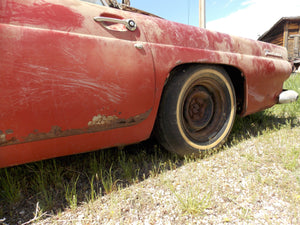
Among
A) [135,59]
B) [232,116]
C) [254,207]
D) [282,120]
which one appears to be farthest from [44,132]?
[282,120]

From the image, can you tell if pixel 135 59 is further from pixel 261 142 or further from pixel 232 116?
pixel 261 142

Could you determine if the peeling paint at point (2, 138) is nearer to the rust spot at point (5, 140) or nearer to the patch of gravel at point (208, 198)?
the rust spot at point (5, 140)

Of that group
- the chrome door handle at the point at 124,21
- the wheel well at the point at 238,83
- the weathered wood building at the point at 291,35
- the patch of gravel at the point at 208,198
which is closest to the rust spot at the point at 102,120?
the patch of gravel at the point at 208,198

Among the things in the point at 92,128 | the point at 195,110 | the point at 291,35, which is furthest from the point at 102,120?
the point at 291,35

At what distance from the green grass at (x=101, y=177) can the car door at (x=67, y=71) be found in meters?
0.46

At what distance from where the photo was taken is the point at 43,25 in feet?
3.47

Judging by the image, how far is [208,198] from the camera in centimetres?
122

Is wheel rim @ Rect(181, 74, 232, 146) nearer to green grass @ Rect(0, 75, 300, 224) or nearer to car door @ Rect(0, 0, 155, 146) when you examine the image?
green grass @ Rect(0, 75, 300, 224)

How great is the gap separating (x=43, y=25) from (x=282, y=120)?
10.4 ft

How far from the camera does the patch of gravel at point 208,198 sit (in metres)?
1.10

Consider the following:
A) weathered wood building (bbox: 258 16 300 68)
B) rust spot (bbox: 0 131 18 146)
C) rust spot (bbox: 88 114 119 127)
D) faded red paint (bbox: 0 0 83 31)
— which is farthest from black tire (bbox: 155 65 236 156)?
weathered wood building (bbox: 258 16 300 68)

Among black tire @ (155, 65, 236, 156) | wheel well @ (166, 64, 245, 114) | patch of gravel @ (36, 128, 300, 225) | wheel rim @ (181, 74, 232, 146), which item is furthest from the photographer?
wheel well @ (166, 64, 245, 114)

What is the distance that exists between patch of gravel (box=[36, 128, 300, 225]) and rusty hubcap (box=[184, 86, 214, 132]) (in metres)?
0.37

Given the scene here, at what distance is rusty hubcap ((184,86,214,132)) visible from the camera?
1.83m
